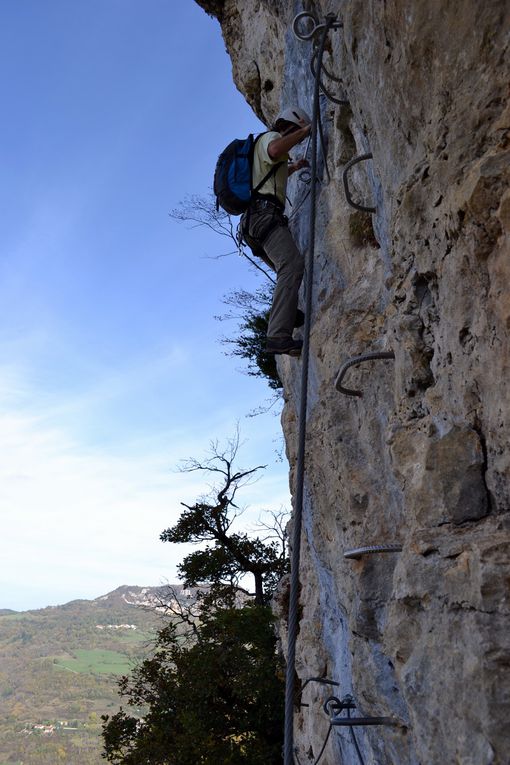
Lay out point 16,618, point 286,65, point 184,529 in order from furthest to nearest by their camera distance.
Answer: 1. point 16,618
2. point 184,529
3. point 286,65

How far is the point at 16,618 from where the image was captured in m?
91.5

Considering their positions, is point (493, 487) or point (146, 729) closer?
point (493, 487)

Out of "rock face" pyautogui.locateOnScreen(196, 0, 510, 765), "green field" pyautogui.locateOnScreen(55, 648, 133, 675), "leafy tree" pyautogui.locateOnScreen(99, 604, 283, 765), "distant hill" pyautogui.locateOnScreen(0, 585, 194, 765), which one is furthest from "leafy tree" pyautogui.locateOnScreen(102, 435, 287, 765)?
"green field" pyautogui.locateOnScreen(55, 648, 133, 675)

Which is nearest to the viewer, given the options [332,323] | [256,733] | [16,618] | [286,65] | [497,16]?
[497,16]

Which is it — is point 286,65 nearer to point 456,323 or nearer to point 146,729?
point 456,323

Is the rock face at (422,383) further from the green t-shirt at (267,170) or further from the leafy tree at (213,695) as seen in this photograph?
the leafy tree at (213,695)

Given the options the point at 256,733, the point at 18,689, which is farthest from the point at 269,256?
the point at 18,689

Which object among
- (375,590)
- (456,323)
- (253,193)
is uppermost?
(253,193)

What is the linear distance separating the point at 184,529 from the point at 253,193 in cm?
844

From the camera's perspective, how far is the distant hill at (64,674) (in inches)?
2004

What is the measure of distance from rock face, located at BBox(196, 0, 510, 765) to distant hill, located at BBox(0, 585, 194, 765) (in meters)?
41.6

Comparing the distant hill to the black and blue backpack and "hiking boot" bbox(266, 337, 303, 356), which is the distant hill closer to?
"hiking boot" bbox(266, 337, 303, 356)

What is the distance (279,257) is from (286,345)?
65 centimetres

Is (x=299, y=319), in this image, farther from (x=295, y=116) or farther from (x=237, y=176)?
(x=295, y=116)
